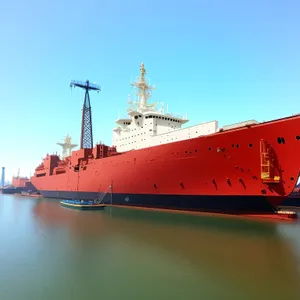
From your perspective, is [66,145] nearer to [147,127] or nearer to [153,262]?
[147,127]

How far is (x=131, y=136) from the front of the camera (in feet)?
76.4

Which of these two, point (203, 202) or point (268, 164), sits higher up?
point (268, 164)

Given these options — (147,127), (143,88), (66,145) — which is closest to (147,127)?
(147,127)

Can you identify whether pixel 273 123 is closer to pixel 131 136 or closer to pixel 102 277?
pixel 102 277

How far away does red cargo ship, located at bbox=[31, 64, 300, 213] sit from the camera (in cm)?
1301

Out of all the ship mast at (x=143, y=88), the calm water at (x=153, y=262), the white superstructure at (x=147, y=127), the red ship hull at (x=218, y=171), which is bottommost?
the calm water at (x=153, y=262)

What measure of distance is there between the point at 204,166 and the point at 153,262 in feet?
26.5

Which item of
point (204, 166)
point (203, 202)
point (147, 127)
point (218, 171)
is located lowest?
point (203, 202)

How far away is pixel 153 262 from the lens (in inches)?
309

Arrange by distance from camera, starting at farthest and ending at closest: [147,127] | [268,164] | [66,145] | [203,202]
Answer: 1. [66,145]
2. [147,127]
3. [203,202]
4. [268,164]

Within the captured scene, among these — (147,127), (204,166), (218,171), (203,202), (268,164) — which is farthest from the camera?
(147,127)

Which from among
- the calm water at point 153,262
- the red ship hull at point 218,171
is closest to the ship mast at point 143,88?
the red ship hull at point 218,171

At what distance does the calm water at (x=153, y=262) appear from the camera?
5.97 m

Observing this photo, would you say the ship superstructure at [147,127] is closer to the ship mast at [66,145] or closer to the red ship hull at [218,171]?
the red ship hull at [218,171]
